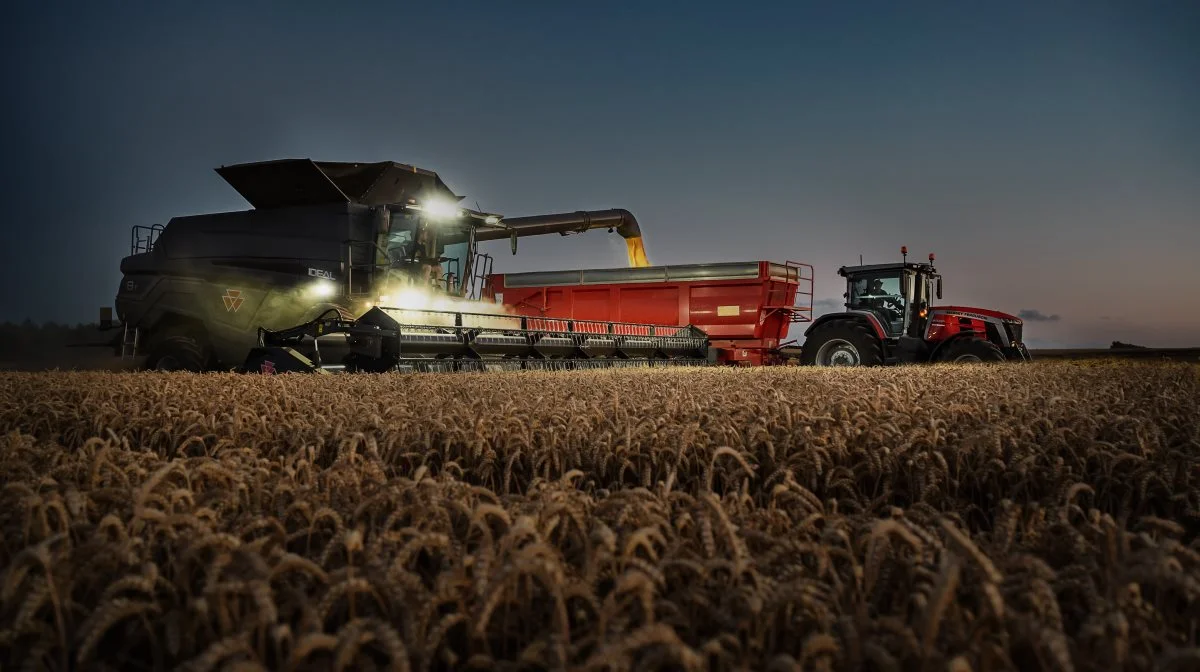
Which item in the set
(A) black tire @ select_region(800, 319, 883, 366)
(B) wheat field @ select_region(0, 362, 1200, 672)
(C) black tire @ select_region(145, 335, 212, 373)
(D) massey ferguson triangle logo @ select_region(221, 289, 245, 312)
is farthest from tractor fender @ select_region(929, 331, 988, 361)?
(C) black tire @ select_region(145, 335, 212, 373)

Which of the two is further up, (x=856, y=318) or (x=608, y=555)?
(x=856, y=318)

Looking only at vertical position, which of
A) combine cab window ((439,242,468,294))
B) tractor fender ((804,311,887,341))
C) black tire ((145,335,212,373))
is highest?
combine cab window ((439,242,468,294))

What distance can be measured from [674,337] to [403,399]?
40.3 ft

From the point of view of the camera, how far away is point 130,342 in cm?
1503

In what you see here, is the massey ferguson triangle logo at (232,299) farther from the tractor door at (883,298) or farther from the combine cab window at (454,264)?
the tractor door at (883,298)

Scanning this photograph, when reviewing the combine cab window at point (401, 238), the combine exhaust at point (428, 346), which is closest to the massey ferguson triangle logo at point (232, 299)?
the combine exhaust at point (428, 346)

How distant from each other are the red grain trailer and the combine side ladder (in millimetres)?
9589

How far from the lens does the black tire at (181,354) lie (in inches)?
556

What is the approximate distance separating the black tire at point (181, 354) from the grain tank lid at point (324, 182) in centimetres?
284

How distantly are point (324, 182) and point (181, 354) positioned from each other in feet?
13.4

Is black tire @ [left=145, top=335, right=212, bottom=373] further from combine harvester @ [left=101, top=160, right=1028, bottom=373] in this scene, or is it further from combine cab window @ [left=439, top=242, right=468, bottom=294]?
combine cab window @ [left=439, top=242, right=468, bottom=294]

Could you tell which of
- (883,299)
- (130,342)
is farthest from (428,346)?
(883,299)

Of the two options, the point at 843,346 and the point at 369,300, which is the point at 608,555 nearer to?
the point at 369,300

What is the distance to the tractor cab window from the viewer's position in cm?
1549
